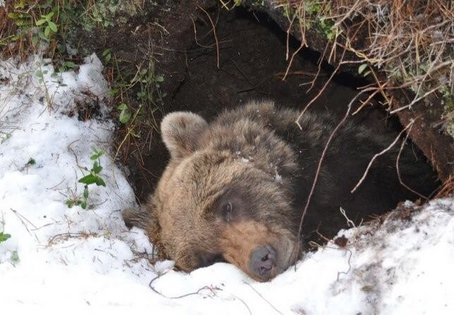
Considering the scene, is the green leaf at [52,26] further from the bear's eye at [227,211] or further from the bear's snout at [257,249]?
the bear's snout at [257,249]

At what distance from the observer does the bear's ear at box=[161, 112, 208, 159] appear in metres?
5.68

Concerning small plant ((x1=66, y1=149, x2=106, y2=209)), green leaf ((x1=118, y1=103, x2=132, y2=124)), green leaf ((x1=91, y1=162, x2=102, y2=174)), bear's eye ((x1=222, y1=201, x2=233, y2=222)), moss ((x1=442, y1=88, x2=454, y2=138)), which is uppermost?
moss ((x1=442, y1=88, x2=454, y2=138))

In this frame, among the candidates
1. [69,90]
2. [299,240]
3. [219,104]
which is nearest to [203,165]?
[299,240]

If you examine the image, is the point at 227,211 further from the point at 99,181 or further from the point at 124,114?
the point at 124,114

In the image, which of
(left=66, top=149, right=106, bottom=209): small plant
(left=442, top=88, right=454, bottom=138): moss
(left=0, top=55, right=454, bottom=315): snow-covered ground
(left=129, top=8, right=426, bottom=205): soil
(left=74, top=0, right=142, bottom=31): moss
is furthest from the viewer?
(left=129, top=8, right=426, bottom=205): soil

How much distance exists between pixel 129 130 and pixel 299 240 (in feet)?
7.31

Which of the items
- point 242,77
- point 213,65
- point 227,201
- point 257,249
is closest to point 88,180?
point 227,201

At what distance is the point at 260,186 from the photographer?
16.9 ft

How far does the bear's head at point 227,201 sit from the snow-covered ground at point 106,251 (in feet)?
0.53

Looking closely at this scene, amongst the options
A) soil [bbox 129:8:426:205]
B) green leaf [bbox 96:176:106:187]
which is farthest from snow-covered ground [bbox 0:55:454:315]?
soil [bbox 129:8:426:205]

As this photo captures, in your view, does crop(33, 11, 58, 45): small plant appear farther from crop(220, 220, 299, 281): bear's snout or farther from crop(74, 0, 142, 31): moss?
crop(220, 220, 299, 281): bear's snout

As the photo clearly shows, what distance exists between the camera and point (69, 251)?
Result: 482 cm

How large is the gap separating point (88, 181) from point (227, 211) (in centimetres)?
123

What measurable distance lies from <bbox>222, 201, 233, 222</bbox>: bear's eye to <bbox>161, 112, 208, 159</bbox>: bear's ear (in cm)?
82
